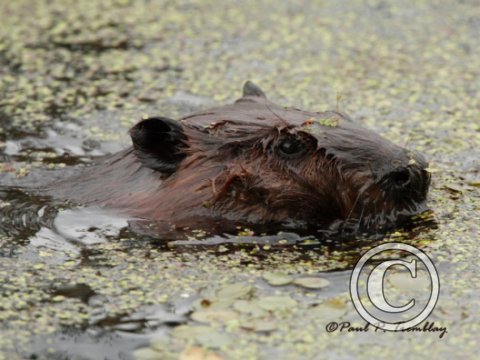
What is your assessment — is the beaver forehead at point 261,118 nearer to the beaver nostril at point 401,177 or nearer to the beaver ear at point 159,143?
the beaver ear at point 159,143

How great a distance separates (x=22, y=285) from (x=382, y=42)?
5713 mm

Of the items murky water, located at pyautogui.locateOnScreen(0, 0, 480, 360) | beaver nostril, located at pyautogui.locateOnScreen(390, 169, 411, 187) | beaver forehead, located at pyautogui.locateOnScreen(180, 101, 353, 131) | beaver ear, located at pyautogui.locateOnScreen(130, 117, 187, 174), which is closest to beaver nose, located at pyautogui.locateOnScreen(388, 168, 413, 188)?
beaver nostril, located at pyautogui.locateOnScreen(390, 169, 411, 187)

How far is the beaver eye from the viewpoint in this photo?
5871 millimetres

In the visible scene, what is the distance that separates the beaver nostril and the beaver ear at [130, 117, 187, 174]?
3.98 ft

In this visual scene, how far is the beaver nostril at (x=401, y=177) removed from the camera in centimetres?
576

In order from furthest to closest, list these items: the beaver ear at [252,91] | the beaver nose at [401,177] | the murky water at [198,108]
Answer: the beaver ear at [252,91] → the beaver nose at [401,177] → the murky water at [198,108]

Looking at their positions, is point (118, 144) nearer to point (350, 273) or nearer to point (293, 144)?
point (293, 144)

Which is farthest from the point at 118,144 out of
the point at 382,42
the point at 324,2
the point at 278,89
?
the point at 324,2

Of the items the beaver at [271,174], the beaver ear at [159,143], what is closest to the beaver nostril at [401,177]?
the beaver at [271,174]

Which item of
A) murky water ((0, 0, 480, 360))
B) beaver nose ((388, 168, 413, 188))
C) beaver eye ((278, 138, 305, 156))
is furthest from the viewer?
beaver eye ((278, 138, 305, 156))

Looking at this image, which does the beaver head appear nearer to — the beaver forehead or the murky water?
the beaver forehead

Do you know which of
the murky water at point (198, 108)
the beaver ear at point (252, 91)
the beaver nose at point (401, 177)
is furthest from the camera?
the beaver ear at point (252, 91)

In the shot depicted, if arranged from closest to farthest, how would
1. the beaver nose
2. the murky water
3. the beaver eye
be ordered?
1. the murky water
2. the beaver nose
3. the beaver eye

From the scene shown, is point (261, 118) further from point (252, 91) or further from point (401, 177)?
point (401, 177)
